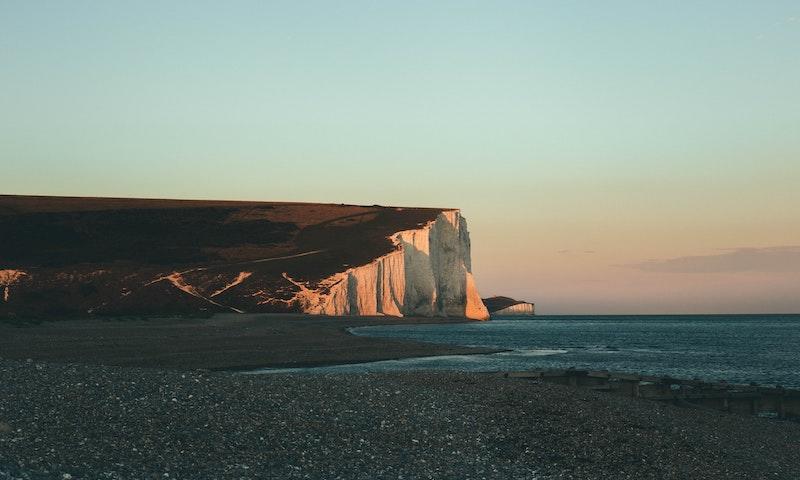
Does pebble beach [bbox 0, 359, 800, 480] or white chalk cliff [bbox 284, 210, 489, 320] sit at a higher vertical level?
white chalk cliff [bbox 284, 210, 489, 320]

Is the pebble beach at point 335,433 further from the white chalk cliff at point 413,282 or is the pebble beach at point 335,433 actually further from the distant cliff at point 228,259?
the white chalk cliff at point 413,282

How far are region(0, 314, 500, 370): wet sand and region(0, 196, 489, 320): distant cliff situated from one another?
24985mm

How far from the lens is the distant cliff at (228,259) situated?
103062 mm

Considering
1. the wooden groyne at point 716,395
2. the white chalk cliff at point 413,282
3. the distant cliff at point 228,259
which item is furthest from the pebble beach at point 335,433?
the white chalk cliff at point 413,282

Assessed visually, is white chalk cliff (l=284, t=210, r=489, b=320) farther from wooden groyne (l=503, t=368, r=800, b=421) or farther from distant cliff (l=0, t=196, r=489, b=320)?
wooden groyne (l=503, t=368, r=800, b=421)

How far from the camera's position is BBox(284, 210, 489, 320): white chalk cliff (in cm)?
10888

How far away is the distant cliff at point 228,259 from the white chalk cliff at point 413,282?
0.65 ft

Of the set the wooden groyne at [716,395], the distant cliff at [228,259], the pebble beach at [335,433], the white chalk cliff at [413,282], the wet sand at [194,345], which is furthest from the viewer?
the white chalk cliff at [413,282]

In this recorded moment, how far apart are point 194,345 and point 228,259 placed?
70.4 meters

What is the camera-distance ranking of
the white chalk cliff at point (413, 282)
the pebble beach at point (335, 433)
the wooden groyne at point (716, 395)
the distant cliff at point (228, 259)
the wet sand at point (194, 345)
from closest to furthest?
the pebble beach at point (335, 433) < the wooden groyne at point (716, 395) < the wet sand at point (194, 345) < the distant cliff at point (228, 259) < the white chalk cliff at point (413, 282)

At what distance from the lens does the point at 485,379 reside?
2666 cm

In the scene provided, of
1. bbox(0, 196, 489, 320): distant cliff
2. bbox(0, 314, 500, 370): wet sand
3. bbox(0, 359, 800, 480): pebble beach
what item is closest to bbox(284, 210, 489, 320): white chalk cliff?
bbox(0, 196, 489, 320): distant cliff

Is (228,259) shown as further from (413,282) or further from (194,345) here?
(194,345)

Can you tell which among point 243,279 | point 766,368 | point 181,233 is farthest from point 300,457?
point 181,233
